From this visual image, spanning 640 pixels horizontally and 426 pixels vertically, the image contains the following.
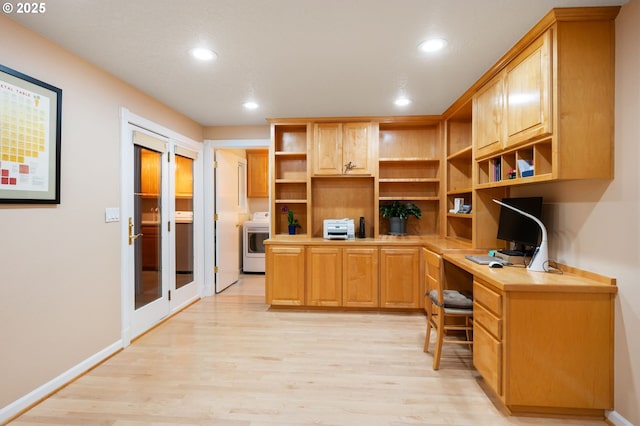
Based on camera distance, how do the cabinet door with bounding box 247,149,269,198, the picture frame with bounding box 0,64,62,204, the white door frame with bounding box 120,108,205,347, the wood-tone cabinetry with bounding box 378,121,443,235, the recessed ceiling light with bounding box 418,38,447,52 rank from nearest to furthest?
the picture frame with bounding box 0,64,62,204, the recessed ceiling light with bounding box 418,38,447,52, the white door frame with bounding box 120,108,205,347, the wood-tone cabinetry with bounding box 378,121,443,235, the cabinet door with bounding box 247,149,269,198

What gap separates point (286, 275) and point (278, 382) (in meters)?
1.57

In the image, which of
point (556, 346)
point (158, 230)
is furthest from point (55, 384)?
point (556, 346)

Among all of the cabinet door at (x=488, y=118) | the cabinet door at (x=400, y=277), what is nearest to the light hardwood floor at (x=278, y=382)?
the cabinet door at (x=400, y=277)

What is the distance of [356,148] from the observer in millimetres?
3932

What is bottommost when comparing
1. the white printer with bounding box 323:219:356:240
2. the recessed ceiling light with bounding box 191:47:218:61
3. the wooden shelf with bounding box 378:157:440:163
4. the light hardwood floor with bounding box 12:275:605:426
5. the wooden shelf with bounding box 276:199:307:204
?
the light hardwood floor with bounding box 12:275:605:426

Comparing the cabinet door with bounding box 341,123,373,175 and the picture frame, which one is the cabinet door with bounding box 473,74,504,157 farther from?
the picture frame

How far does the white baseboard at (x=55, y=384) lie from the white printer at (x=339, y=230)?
7.46 ft

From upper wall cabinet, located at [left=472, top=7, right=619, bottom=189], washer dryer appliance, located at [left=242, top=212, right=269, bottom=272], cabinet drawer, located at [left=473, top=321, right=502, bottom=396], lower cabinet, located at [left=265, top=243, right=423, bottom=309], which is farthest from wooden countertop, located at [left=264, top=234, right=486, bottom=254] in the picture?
washer dryer appliance, located at [left=242, top=212, right=269, bottom=272]

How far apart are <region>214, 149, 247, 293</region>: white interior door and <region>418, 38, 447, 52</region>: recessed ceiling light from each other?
3.08 metres

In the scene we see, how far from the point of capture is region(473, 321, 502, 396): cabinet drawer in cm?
192

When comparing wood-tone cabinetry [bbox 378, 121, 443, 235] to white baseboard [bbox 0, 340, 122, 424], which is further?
wood-tone cabinetry [bbox 378, 121, 443, 235]

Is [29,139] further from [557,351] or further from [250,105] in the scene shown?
[557,351]

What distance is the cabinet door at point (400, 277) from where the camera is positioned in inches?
142

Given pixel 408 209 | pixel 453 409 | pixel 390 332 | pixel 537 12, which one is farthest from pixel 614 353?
pixel 408 209
